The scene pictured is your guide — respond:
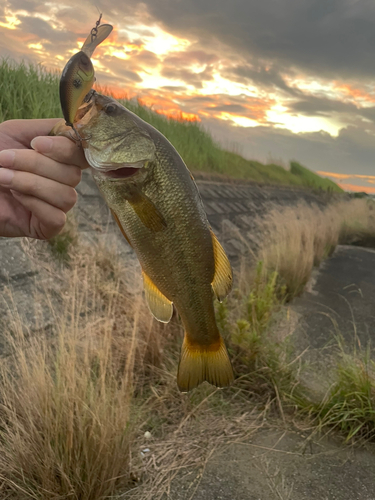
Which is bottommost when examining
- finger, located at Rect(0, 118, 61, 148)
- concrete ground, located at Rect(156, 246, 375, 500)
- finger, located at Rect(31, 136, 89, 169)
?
concrete ground, located at Rect(156, 246, 375, 500)

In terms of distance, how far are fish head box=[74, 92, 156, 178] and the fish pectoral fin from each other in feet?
0.21

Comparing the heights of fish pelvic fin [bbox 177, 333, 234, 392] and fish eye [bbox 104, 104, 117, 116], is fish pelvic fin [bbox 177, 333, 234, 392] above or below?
below

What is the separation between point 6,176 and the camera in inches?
58.6

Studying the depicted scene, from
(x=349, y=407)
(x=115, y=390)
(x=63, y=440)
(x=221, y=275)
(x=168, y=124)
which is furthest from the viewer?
(x=168, y=124)

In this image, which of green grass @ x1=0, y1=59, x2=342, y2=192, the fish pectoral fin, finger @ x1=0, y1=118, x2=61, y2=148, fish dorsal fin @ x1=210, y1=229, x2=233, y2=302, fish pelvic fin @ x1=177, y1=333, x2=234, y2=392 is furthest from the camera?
green grass @ x1=0, y1=59, x2=342, y2=192

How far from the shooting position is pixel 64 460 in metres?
2.46

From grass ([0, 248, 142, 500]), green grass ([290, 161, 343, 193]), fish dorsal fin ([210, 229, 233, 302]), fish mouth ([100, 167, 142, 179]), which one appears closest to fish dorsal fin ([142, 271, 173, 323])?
fish dorsal fin ([210, 229, 233, 302])

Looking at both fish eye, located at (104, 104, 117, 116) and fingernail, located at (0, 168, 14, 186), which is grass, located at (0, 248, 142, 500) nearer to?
fingernail, located at (0, 168, 14, 186)

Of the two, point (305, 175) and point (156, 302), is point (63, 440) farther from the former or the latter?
point (305, 175)

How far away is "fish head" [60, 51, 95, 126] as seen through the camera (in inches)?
35.7

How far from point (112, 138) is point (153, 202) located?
8.0 inches

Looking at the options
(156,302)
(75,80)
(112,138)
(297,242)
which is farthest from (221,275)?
(297,242)

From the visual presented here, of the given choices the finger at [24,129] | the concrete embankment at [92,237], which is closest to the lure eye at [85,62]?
the finger at [24,129]

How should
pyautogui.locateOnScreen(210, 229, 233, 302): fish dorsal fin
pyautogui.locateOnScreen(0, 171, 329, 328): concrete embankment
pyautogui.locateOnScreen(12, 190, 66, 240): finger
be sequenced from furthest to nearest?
pyautogui.locateOnScreen(0, 171, 329, 328): concrete embankment, pyautogui.locateOnScreen(12, 190, 66, 240): finger, pyautogui.locateOnScreen(210, 229, 233, 302): fish dorsal fin
